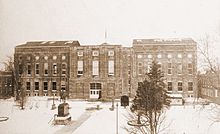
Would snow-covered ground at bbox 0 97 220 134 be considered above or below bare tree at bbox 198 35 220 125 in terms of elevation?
below

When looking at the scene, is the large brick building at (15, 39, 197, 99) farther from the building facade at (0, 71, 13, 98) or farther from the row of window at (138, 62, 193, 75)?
the building facade at (0, 71, 13, 98)

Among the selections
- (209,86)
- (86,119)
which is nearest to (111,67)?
(86,119)

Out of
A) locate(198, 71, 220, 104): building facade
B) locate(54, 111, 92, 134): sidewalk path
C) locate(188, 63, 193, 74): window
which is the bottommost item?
locate(54, 111, 92, 134): sidewalk path

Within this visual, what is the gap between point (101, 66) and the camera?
3238mm

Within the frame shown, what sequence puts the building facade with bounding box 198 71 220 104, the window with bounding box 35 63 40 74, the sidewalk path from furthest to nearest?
1. the window with bounding box 35 63 40 74
2. the sidewalk path
3. the building facade with bounding box 198 71 220 104

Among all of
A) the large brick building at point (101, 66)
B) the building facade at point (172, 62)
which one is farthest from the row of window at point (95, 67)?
the building facade at point (172, 62)

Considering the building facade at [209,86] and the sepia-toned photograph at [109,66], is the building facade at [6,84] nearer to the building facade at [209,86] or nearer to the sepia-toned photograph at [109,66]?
the sepia-toned photograph at [109,66]

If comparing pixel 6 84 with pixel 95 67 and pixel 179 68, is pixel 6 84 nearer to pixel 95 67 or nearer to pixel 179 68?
pixel 95 67

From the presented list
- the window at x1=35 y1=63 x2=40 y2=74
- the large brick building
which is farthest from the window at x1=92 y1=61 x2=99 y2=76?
the window at x1=35 y1=63 x2=40 y2=74

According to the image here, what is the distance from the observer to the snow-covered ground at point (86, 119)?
302 centimetres

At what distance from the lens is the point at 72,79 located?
3.24 meters

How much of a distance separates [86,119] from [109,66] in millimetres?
591

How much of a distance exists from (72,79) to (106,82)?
358mm

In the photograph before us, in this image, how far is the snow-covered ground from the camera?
302cm
